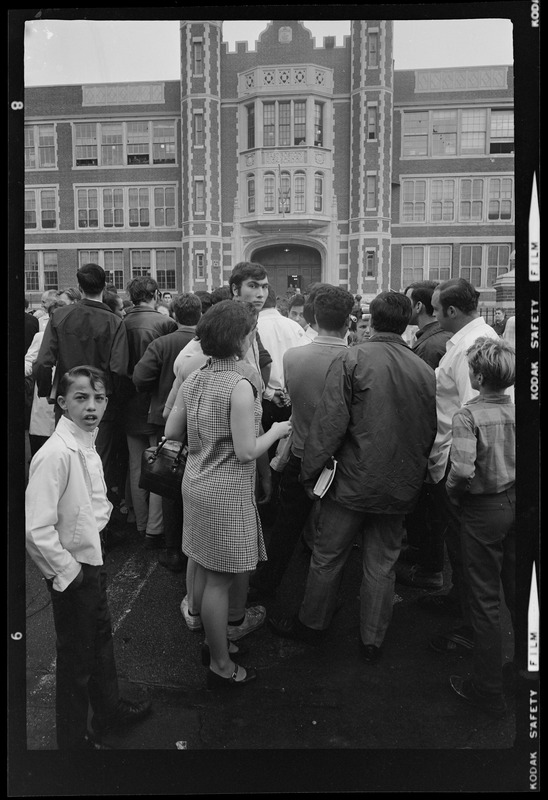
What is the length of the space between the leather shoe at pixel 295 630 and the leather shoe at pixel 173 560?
0.68 meters

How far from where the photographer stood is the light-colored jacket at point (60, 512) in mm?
2082

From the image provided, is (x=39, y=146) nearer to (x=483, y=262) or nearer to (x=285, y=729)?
(x=483, y=262)

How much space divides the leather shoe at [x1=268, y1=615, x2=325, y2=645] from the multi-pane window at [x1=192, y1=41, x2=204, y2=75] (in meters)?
2.81

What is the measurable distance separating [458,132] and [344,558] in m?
2.45

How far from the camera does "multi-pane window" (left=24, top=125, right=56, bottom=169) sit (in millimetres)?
2375

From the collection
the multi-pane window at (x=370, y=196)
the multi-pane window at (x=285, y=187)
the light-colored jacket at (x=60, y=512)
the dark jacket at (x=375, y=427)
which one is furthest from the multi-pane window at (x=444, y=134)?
the multi-pane window at (x=370, y=196)

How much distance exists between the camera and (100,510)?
230 centimetres

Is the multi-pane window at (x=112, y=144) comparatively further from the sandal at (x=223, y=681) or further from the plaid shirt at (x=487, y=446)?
the sandal at (x=223, y=681)

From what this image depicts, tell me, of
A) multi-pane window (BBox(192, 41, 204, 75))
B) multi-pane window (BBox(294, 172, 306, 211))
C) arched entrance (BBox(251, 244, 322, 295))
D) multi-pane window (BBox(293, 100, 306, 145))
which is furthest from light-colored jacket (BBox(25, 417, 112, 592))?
arched entrance (BBox(251, 244, 322, 295))

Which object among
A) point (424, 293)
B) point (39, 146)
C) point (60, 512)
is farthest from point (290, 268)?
point (60, 512)

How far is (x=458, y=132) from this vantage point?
3064 mm

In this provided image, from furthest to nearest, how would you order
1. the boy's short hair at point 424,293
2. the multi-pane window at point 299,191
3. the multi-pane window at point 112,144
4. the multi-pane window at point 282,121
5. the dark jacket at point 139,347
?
the multi-pane window at point 299,191, the boy's short hair at point 424,293, the dark jacket at point 139,347, the multi-pane window at point 282,121, the multi-pane window at point 112,144

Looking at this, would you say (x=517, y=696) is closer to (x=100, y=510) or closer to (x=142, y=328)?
(x=100, y=510)
